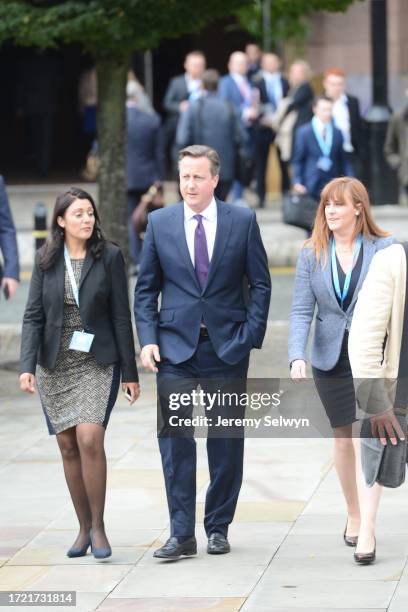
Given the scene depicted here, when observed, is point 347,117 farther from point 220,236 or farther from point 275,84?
point 220,236

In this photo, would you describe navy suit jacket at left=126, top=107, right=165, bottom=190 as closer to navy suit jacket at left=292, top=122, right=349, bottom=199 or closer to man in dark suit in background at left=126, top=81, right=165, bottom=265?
man in dark suit in background at left=126, top=81, right=165, bottom=265

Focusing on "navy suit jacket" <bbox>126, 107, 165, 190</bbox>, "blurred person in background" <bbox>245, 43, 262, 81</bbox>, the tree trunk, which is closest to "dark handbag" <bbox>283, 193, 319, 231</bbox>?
the tree trunk

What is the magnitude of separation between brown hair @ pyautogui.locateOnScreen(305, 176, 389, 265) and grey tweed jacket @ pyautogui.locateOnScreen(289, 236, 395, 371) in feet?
0.12

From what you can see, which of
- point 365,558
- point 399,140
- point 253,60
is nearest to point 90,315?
point 365,558

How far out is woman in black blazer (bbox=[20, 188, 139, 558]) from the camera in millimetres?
7113

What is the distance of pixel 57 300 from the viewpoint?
23.4 feet

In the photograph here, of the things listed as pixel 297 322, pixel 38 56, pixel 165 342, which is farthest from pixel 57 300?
pixel 38 56

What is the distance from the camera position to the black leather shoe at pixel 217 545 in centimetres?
712

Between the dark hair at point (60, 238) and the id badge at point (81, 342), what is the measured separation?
0.34m

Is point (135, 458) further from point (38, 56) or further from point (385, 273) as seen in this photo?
point (38, 56)

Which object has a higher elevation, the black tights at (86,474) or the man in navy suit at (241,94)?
the man in navy suit at (241,94)

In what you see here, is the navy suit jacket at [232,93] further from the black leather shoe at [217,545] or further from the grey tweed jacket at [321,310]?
the black leather shoe at [217,545]

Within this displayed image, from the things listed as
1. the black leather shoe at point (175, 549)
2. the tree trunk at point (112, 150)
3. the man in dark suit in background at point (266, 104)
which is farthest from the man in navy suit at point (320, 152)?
the black leather shoe at point (175, 549)

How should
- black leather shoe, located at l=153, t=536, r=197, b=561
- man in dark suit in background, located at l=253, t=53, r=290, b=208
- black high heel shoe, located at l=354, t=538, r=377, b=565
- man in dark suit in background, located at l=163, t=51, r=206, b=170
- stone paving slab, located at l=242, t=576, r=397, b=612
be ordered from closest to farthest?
stone paving slab, located at l=242, t=576, r=397, b=612 → black high heel shoe, located at l=354, t=538, r=377, b=565 → black leather shoe, located at l=153, t=536, r=197, b=561 → man in dark suit in background, located at l=163, t=51, r=206, b=170 → man in dark suit in background, located at l=253, t=53, r=290, b=208
